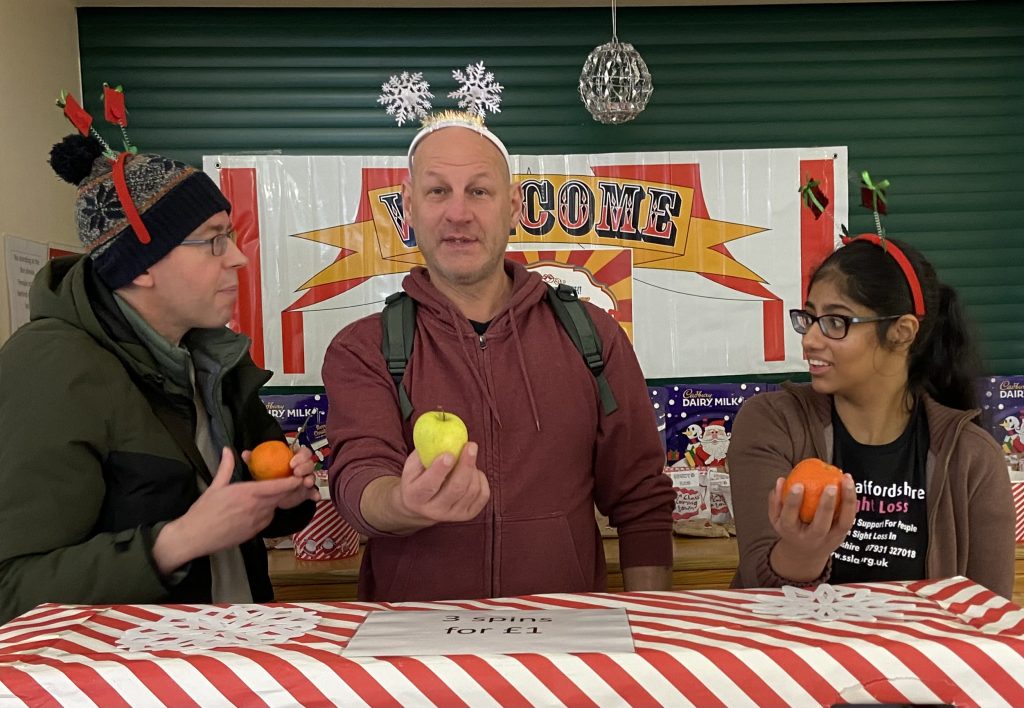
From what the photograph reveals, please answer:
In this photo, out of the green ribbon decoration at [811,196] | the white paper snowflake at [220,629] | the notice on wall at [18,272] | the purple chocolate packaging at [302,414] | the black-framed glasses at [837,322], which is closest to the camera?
the white paper snowflake at [220,629]

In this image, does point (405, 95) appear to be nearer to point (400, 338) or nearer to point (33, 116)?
point (33, 116)

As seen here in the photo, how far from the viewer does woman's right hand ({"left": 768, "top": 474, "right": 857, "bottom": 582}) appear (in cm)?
134

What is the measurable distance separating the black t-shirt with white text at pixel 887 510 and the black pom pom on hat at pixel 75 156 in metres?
1.82

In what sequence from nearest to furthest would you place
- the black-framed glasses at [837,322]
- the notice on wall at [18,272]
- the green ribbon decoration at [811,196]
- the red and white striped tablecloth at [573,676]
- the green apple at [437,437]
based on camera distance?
the red and white striped tablecloth at [573,676]
the green apple at [437,437]
the black-framed glasses at [837,322]
the green ribbon decoration at [811,196]
the notice on wall at [18,272]

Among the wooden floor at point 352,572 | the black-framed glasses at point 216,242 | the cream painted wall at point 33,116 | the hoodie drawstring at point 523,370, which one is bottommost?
the wooden floor at point 352,572

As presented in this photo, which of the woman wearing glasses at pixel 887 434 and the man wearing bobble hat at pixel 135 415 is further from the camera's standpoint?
the woman wearing glasses at pixel 887 434

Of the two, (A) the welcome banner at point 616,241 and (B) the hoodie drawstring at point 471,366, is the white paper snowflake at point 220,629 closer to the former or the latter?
(B) the hoodie drawstring at point 471,366

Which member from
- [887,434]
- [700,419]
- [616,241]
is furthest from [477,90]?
[887,434]

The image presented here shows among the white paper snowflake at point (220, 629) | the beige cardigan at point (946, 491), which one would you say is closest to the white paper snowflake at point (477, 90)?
the beige cardigan at point (946, 491)

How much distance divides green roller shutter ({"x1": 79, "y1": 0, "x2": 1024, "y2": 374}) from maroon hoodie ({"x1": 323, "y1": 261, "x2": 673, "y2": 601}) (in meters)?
2.01

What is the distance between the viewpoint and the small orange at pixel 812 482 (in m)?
1.35

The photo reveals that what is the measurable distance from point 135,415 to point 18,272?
1.77 m

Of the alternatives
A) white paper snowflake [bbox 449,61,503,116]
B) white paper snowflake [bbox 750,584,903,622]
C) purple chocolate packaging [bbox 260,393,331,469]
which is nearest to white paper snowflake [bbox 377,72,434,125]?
white paper snowflake [bbox 449,61,503,116]

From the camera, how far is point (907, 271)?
1979 millimetres
